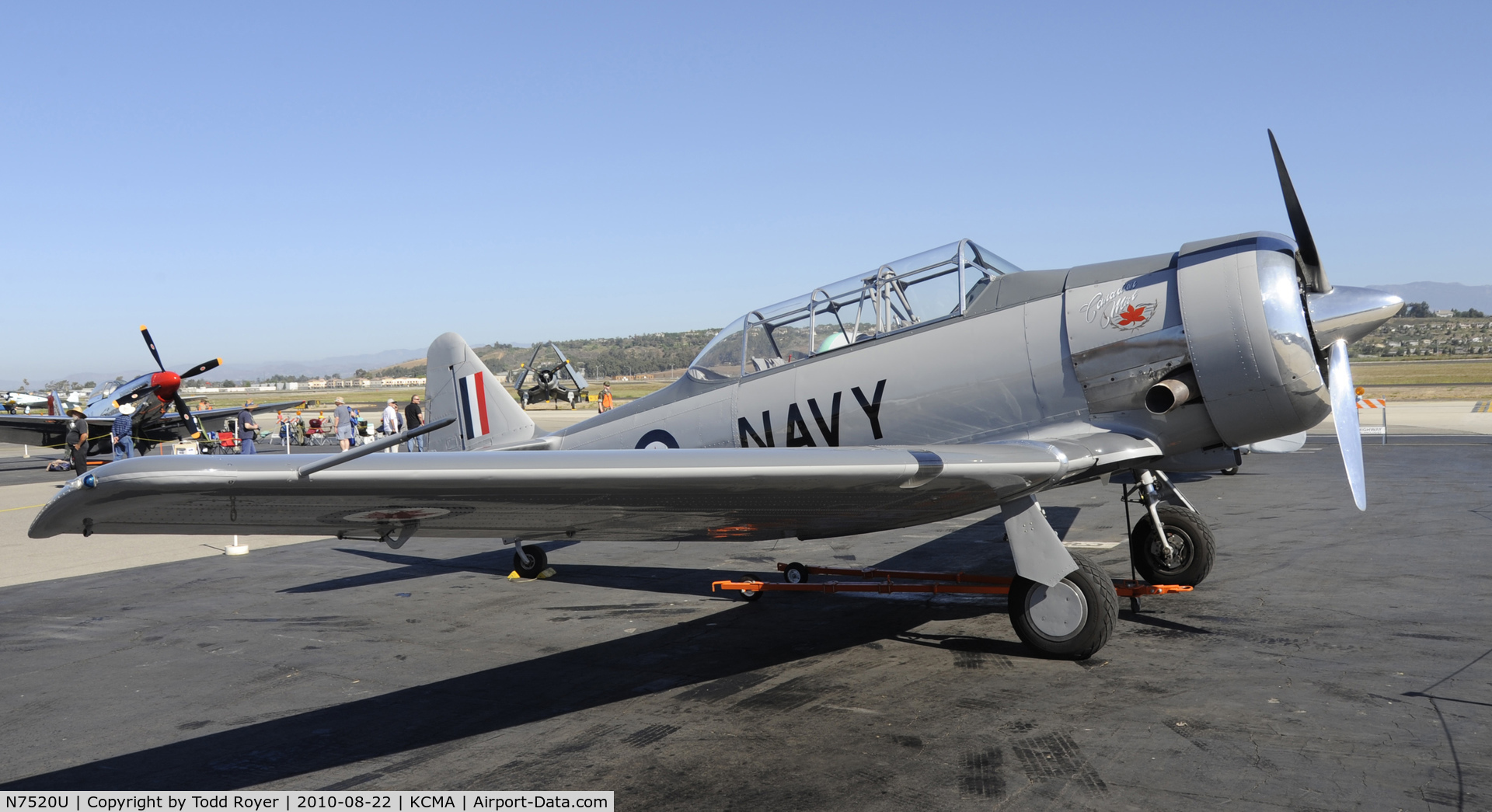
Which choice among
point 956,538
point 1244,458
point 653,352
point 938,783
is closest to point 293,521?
Answer: point 938,783

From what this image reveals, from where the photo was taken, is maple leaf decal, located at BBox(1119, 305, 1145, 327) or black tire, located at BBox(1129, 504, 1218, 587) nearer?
maple leaf decal, located at BBox(1119, 305, 1145, 327)

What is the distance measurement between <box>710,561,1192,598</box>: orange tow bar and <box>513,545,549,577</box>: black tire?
2221 mm

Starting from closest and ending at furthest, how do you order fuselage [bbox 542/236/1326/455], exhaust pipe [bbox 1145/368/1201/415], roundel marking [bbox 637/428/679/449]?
exhaust pipe [bbox 1145/368/1201/415] < fuselage [bbox 542/236/1326/455] < roundel marking [bbox 637/428/679/449]

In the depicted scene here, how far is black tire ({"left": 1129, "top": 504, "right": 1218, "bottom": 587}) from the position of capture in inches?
307

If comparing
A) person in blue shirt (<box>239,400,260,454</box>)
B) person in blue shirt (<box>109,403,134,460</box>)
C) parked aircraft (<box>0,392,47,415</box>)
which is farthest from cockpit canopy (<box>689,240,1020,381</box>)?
parked aircraft (<box>0,392,47,415</box>)

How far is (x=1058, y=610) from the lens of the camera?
5.80 metres

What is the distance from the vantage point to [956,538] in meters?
11.0

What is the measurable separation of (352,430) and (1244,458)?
23.5 metres

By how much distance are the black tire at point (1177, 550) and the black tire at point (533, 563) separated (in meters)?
5.78

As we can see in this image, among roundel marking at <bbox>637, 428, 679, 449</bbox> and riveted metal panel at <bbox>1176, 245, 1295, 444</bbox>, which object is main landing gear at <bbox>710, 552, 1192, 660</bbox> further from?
roundel marking at <bbox>637, 428, 679, 449</bbox>

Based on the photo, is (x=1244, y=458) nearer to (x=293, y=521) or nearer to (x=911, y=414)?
(x=911, y=414)

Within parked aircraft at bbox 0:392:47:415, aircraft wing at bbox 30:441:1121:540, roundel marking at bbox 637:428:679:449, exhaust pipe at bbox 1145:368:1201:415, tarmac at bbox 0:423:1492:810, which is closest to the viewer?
aircraft wing at bbox 30:441:1121:540

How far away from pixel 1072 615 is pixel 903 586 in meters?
1.78

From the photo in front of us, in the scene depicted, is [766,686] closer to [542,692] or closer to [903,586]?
[542,692]
